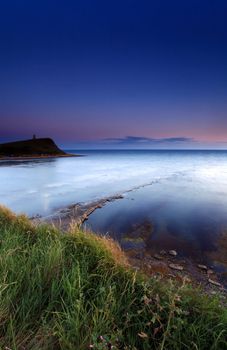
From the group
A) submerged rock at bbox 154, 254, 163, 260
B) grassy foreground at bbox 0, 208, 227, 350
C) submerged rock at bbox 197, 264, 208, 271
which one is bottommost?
submerged rock at bbox 197, 264, 208, 271

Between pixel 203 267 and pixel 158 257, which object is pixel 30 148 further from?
pixel 203 267

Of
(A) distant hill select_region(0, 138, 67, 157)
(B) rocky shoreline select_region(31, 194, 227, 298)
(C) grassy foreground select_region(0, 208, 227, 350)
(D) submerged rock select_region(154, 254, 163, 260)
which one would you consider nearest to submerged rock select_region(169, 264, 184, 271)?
(B) rocky shoreline select_region(31, 194, 227, 298)

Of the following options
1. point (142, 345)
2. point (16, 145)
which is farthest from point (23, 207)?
point (16, 145)

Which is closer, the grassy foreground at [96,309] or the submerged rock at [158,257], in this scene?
the grassy foreground at [96,309]

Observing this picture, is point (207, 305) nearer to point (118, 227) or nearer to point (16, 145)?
point (118, 227)

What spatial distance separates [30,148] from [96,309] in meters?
93.0

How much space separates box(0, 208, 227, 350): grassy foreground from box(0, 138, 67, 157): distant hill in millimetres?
78471

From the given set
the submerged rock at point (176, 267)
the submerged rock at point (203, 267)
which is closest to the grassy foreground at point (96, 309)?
the submerged rock at point (176, 267)

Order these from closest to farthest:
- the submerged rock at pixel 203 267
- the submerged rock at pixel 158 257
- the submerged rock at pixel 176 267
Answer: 1. the submerged rock at pixel 176 267
2. the submerged rock at pixel 203 267
3. the submerged rock at pixel 158 257

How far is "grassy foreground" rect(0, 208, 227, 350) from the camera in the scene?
7.55 ft

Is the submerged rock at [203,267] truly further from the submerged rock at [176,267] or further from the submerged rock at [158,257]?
the submerged rock at [158,257]

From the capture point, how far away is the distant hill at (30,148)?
7925 cm

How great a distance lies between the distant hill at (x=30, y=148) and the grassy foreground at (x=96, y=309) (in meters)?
78.5

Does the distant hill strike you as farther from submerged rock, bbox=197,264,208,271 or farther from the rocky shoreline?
submerged rock, bbox=197,264,208,271
